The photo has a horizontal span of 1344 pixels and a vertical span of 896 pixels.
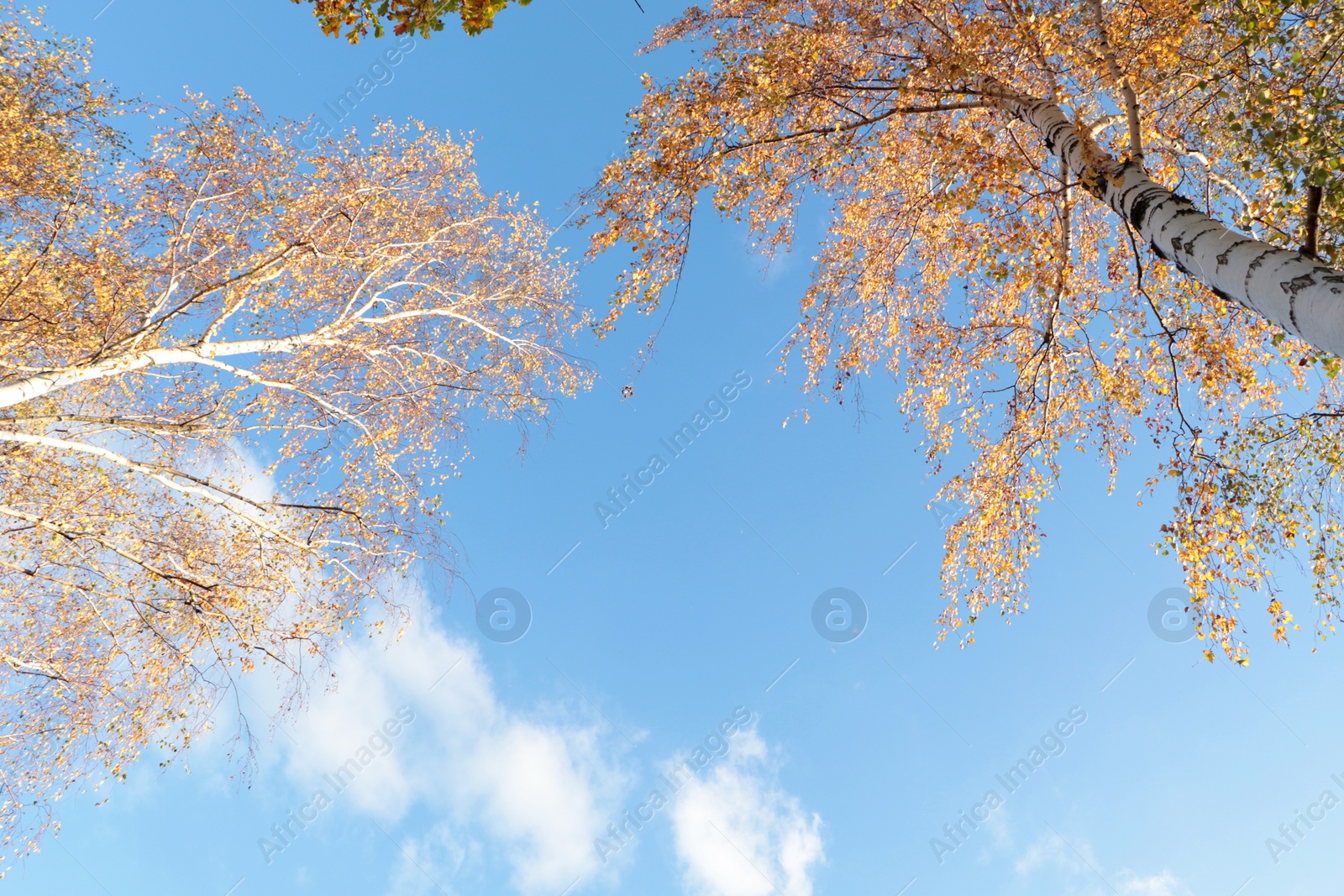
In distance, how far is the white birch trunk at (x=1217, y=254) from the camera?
2338 mm

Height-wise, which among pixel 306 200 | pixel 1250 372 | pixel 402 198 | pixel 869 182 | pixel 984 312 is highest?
pixel 402 198

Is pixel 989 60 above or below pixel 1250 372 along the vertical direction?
above

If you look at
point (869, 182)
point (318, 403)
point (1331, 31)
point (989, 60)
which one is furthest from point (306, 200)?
point (1331, 31)

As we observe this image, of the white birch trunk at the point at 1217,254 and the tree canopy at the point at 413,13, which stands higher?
the tree canopy at the point at 413,13

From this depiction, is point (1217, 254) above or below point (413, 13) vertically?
below

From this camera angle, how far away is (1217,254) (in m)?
2.88

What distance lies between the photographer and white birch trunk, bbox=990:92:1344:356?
7.67 ft

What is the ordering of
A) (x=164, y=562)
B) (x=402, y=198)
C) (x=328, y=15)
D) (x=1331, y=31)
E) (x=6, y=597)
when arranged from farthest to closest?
(x=402, y=198)
(x=6, y=597)
(x=164, y=562)
(x=1331, y=31)
(x=328, y=15)

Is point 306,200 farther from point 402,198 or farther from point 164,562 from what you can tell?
point 164,562

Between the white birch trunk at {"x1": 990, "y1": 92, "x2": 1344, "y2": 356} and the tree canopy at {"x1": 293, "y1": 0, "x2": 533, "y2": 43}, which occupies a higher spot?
the tree canopy at {"x1": 293, "y1": 0, "x2": 533, "y2": 43}

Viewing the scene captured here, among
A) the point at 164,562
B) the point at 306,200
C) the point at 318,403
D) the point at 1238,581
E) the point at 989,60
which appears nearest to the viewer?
the point at 1238,581

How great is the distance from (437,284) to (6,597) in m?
6.39

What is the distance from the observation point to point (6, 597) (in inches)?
238

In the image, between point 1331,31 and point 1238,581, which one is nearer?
point 1331,31
